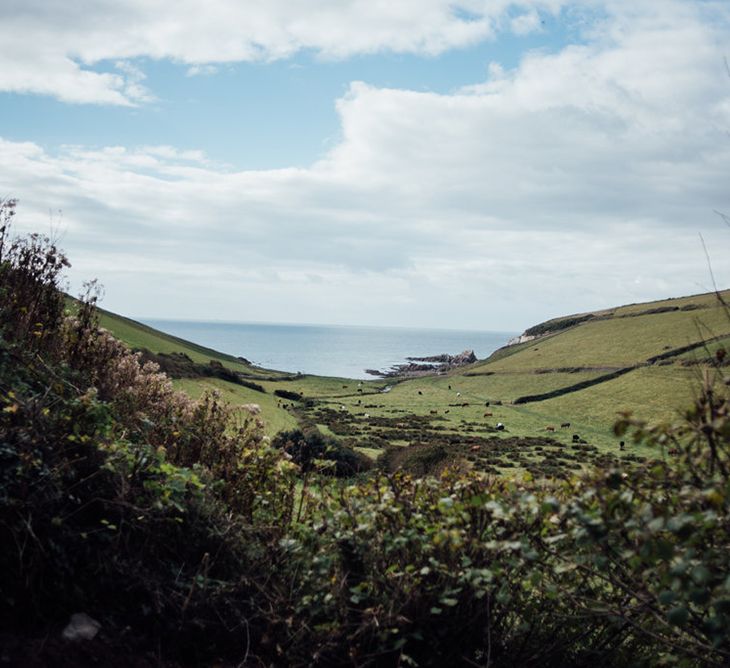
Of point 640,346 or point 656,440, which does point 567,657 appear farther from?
point 640,346

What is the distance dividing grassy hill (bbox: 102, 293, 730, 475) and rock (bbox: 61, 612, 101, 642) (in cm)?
1679

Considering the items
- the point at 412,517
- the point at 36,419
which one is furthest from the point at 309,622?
the point at 36,419

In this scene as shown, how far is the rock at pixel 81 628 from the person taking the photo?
456 cm

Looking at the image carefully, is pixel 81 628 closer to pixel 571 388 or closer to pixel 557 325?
pixel 571 388

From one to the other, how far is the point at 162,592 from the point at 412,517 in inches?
87.6

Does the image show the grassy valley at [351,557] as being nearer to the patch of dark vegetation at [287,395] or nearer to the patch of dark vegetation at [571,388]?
the patch of dark vegetation at [287,395]

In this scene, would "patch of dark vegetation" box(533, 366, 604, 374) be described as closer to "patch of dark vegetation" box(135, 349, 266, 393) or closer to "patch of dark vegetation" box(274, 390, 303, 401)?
"patch of dark vegetation" box(274, 390, 303, 401)

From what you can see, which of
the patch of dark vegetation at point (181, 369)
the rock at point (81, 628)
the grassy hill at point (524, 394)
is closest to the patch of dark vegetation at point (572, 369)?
the grassy hill at point (524, 394)

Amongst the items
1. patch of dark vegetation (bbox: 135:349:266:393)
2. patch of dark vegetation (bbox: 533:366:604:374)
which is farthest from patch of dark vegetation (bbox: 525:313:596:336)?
patch of dark vegetation (bbox: 135:349:266:393)

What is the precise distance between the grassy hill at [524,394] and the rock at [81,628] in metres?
16.8

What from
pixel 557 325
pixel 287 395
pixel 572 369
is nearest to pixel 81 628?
pixel 287 395

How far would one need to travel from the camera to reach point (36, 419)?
17.6 ft

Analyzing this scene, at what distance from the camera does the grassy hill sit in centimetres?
3581

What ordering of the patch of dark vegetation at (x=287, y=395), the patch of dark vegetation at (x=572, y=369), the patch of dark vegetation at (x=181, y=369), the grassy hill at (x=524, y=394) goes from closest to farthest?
the patch of dark vegetation at (x=181, y=369) < the grassy hill at (x=524, y=394) < the patch of dark vegetation at (x=287, y=395) < the patch of dark vegetation at (x=572, y=369)
